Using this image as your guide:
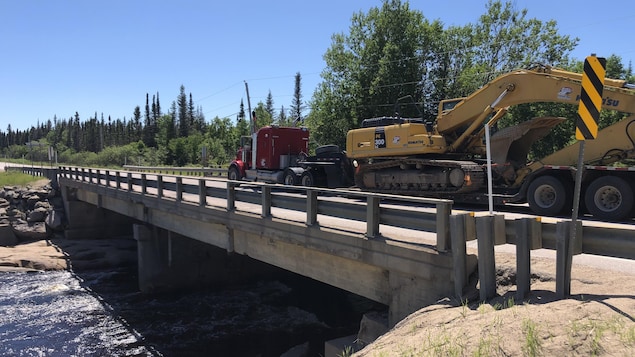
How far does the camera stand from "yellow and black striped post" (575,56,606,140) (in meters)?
4.57

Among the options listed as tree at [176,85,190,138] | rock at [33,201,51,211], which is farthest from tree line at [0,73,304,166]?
rock at [33,201,51,211]

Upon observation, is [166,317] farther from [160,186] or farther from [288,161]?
[288,161]

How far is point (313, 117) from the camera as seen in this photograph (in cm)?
3744

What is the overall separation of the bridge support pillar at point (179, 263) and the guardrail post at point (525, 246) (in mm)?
13210

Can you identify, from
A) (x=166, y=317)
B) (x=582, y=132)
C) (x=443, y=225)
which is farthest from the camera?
(x=166, y=317)

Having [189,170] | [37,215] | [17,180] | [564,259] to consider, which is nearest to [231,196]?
[564,259]

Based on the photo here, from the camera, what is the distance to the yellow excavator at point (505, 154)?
9609mm

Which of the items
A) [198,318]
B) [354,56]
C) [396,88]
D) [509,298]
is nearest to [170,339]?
[198,318]

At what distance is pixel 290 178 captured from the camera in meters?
17.3

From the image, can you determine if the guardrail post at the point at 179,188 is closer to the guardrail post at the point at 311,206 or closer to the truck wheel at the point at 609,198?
the guardrail post at the point at 311,206

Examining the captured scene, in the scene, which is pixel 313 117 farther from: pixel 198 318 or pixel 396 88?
pixel 198 318

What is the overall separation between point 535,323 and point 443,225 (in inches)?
73.3

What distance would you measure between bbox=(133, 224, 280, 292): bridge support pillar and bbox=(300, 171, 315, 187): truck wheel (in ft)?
11.5

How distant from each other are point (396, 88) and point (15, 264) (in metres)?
24.7
